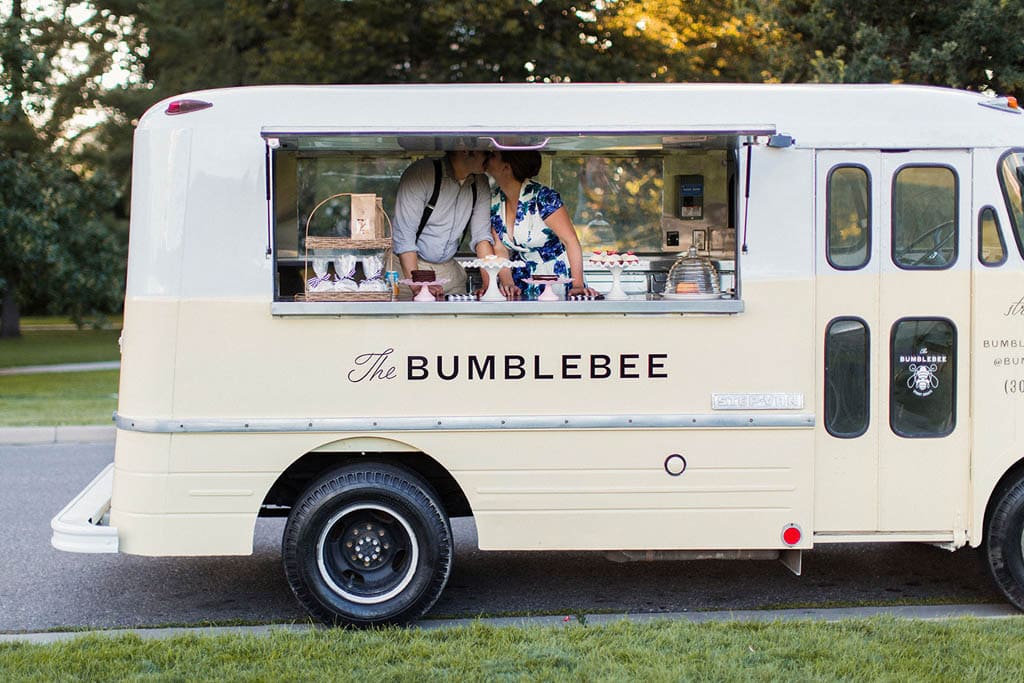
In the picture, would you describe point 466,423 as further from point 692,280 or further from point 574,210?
point 574,210

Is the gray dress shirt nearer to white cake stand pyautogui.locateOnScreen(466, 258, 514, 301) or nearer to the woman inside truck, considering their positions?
the woman inside truck

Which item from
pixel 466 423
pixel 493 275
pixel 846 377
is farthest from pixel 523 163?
pixel 846 377

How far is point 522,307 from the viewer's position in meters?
5.37

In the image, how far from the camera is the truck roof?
5359 mm

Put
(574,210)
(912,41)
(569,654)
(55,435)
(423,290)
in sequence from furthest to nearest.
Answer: (912,41), (55,435), (574,210), (423,290), (569,654)

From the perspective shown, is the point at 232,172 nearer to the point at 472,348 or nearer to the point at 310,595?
the point at 472,348

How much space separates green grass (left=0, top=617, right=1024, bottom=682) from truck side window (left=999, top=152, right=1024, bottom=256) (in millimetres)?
1916

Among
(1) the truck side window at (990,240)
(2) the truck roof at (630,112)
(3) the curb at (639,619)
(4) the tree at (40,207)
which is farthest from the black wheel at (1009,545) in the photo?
(4) the tree at (40,207)

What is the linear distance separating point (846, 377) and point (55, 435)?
28.9 feet

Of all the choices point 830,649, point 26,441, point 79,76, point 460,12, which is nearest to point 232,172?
point 830,649

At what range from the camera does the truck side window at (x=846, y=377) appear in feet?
18.0

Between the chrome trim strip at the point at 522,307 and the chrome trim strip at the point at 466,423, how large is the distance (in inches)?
19.8

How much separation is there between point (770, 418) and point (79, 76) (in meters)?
27.0

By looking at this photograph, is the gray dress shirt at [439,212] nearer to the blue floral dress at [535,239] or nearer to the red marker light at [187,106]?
the blue floral dress at [535,239]
